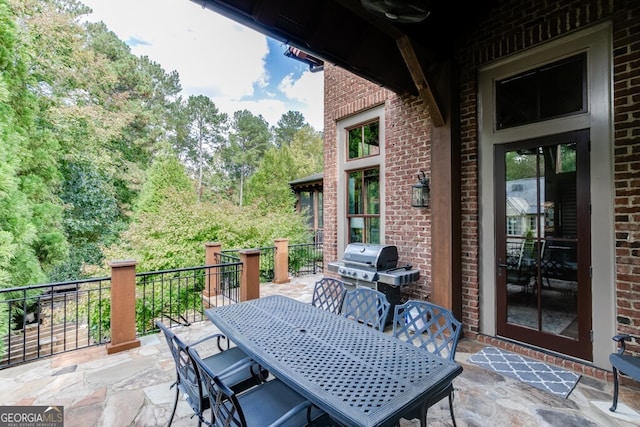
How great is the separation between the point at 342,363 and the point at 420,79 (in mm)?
2914

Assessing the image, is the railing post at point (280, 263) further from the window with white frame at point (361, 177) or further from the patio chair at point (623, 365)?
the patio chair at point (623, 365)

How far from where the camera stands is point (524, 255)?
3109 mm

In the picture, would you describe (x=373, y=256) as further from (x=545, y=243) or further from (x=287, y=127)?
(x=287, y=127)

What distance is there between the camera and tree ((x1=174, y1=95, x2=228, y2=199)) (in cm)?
1881

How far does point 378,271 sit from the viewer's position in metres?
3.57

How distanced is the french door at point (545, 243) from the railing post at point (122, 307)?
13.6ft

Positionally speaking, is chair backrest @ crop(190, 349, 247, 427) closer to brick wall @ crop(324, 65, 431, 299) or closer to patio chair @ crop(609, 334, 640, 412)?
patio chair @ crop(609, 334, 640, 412)

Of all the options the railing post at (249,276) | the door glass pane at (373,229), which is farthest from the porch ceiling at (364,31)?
the railing post at (249,276)

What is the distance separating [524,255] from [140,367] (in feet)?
13.4

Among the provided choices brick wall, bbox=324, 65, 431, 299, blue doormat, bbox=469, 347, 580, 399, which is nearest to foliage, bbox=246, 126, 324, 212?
brick wall, bbox=324, 65, 431, 299

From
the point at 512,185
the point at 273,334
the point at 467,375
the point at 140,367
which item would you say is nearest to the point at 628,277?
the point at 512,185

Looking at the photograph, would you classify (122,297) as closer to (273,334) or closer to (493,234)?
(273,334)

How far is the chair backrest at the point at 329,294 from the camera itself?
2891mm

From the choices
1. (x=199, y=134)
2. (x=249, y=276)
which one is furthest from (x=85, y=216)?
(x=199, y=134)
